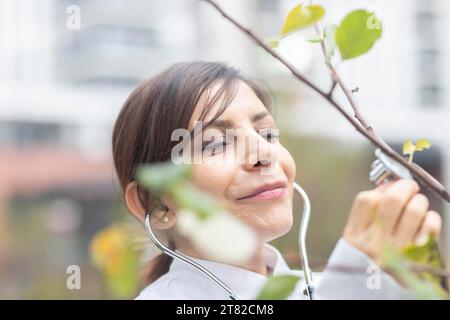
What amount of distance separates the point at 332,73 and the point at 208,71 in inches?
9.0

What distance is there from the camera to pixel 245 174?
0.52 m

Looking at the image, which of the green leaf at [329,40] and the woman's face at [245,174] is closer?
the green leaf at [329,40]

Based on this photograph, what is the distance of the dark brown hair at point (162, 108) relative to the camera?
56 centimetres

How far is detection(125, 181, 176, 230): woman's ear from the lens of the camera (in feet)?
1.85

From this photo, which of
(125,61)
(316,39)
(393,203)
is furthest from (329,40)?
(125,61)

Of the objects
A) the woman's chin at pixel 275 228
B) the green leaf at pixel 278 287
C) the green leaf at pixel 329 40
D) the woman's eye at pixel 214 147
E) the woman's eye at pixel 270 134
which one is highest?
the green leaf at pixel 329 40

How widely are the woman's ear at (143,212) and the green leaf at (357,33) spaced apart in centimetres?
25

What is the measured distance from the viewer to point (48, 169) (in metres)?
6.12

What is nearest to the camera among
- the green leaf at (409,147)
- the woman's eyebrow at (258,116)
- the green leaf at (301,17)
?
the green leaf at (301,17)

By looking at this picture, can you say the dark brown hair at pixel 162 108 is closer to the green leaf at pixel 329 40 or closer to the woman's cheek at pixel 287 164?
the woman's cheek at pixel 287 164

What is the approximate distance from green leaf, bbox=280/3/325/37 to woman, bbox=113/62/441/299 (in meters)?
0.13

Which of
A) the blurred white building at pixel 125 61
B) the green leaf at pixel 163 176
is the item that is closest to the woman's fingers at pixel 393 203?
the green leaf at pixel 163 176
